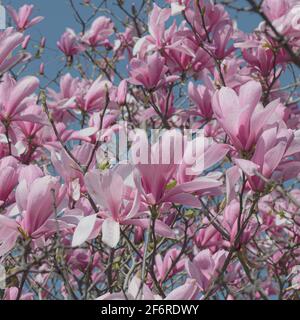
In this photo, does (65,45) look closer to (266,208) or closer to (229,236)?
(266,208)

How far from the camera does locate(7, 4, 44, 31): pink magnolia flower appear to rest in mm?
3508

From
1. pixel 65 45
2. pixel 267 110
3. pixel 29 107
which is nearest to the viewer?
pixel 267 110

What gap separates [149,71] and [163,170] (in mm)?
1221

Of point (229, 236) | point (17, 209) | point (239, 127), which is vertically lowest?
point (229, 236)

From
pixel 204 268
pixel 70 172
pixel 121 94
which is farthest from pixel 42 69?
pixel 204 268

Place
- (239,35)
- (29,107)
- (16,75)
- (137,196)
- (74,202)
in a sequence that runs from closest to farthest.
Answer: (137,196), (74,202), (29,107), (239,35), (16,75)

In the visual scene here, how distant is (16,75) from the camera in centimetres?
350

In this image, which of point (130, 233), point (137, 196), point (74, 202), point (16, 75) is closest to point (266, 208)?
point (130, 233)

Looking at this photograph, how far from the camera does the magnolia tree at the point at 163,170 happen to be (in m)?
1.38

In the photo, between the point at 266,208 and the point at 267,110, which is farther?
the point at 266,208

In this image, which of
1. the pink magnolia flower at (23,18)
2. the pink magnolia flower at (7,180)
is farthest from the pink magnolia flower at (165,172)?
the pink magnolia flower at (23,18)

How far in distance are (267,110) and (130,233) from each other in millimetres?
1239

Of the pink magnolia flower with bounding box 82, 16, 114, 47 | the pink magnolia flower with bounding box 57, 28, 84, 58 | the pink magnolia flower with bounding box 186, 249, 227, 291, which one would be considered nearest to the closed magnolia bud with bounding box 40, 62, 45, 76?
the pink magnolia flower with bounding box 57, 28, 84, 58

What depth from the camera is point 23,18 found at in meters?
3.52
